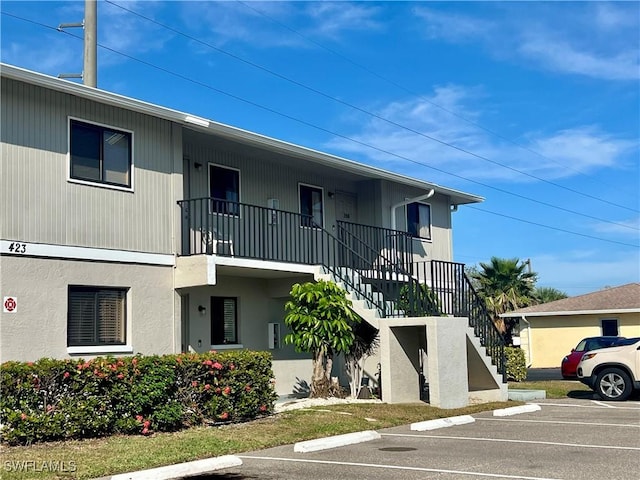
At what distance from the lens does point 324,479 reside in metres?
8.61

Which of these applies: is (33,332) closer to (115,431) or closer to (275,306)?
(115,431)

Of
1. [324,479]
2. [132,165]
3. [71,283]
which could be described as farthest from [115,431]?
[132,165]

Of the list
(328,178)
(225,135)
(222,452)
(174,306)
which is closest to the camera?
(222,452)

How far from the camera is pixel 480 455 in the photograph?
10.2 meters

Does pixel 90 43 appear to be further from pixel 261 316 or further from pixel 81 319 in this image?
pixel 81 319

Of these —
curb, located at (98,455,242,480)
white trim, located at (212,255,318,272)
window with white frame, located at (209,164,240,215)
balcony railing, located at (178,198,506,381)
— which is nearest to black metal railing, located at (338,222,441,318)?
balcony railing, located at (178,198,506,381)

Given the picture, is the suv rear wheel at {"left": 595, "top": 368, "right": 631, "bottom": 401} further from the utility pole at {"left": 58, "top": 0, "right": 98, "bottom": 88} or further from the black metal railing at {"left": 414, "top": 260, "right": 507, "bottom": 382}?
the utility pole at {"left": 58, "top": 0, "right": 98, "bottom": 88}

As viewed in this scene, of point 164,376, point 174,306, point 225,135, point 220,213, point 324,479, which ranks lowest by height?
point 324,479

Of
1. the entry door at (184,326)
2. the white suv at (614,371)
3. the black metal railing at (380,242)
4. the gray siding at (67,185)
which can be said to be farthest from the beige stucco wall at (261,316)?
the white suv at (614,371)

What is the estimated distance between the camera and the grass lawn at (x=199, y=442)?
925 cm

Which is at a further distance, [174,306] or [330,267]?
[330,267]

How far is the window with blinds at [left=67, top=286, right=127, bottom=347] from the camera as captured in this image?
13.2 meters

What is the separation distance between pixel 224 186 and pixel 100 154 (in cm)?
403

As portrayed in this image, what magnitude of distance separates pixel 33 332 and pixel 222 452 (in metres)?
4.06
